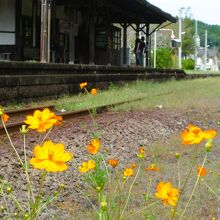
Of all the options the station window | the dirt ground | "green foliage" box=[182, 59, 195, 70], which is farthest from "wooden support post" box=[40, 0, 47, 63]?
"green foliage" box=[182, 59, 195, 70]

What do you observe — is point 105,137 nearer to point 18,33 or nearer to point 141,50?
point 18,33

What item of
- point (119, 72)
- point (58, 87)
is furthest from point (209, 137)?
point (119, 72)

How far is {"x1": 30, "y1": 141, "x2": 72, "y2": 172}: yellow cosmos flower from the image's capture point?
143 centimetres

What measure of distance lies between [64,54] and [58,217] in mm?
18747

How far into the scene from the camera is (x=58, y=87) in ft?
43.4

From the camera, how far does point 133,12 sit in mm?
25047

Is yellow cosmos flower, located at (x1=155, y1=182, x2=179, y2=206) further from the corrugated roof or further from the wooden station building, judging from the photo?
the corrugated roof

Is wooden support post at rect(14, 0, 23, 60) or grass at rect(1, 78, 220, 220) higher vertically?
wooden support post at rect(14, 0, 23, 60)

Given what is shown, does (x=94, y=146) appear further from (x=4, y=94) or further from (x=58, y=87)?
(x=58, y=87)

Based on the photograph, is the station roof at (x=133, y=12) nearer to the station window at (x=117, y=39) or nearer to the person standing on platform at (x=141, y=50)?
the person standing on platform at (x=141, y=50)

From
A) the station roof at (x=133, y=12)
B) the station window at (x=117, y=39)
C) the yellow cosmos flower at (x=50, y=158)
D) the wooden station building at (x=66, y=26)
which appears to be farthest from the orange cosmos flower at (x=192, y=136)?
the station window at (x=117, y=39)

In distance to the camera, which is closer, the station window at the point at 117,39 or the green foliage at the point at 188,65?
the station window at the point at 117,39

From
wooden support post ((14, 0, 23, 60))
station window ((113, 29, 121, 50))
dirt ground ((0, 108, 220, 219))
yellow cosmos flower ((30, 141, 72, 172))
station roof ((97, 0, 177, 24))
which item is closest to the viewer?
yellow cosmos flower ((30, 141, 72, 172))

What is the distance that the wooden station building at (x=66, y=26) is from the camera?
17625mm
